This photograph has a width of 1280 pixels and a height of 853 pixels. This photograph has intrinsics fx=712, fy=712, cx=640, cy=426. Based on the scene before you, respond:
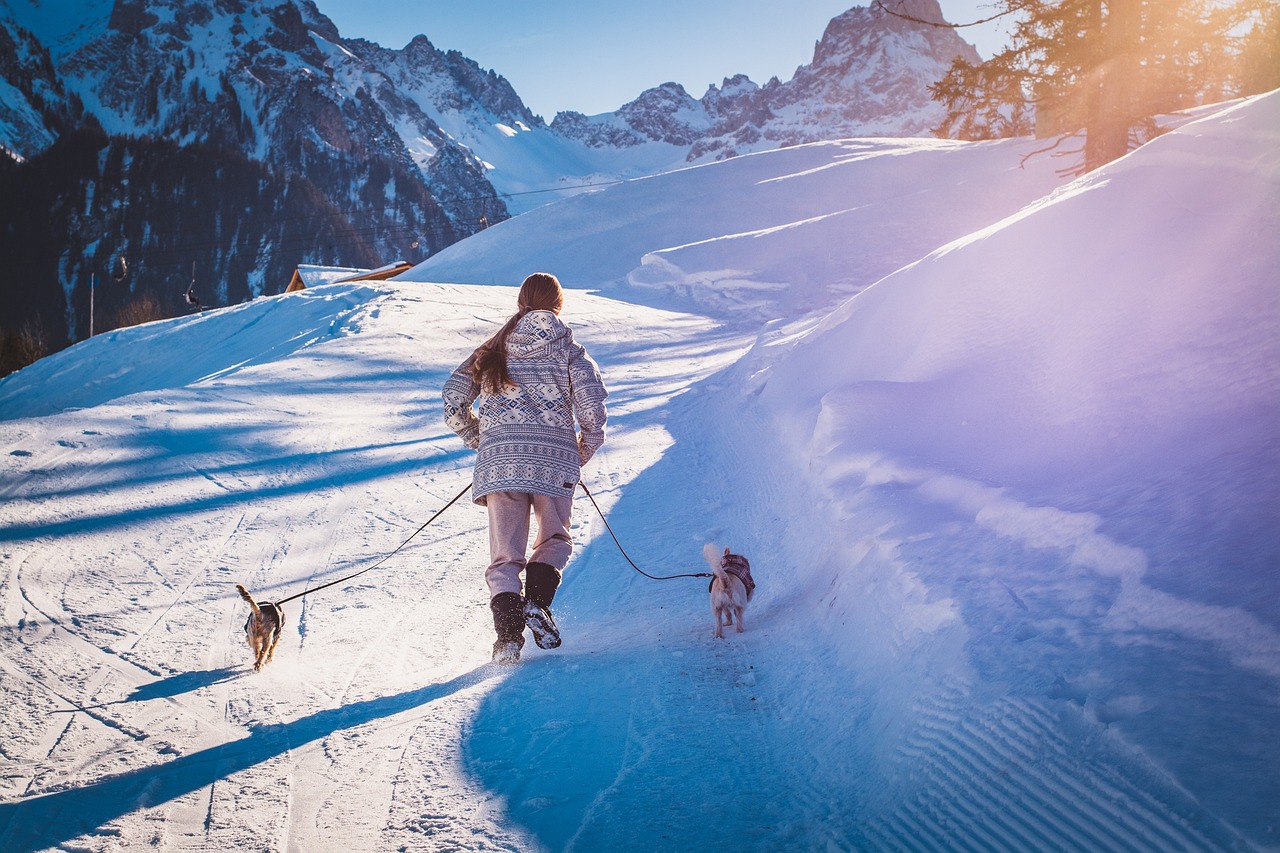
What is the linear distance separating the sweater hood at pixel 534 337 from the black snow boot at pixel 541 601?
40.0 inches

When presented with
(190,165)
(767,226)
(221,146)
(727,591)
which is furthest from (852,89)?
(727,591)

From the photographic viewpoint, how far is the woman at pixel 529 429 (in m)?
3.38

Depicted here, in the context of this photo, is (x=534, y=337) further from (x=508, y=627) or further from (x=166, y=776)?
(x=166, y=776)

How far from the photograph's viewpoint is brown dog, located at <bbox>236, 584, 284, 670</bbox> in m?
3.21

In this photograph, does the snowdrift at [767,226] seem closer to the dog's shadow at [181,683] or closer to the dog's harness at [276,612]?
the dog's harness at [276,612]

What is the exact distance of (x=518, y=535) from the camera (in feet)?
11.2

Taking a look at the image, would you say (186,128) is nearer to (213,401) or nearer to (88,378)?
(88,378)

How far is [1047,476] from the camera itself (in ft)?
9.84

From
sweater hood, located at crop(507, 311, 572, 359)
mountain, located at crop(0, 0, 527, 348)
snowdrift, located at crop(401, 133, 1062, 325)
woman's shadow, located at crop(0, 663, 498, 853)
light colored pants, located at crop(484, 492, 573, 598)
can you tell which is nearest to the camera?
woman's shadow, located at crop(0, 663, 498, 853)

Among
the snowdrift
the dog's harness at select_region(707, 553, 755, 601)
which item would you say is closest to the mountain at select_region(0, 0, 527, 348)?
the snowdrift

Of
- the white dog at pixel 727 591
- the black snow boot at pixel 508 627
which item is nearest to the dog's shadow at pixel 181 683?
the black snow boot at pixel 508 627

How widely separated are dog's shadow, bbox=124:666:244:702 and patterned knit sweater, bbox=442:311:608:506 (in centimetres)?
131

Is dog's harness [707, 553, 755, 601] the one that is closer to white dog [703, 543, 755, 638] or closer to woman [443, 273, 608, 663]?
white dog [703, 543, 755, 638]

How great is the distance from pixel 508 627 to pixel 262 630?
3.63 feet
